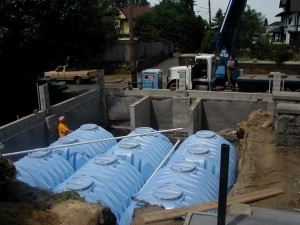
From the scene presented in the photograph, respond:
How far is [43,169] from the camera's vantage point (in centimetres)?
1027

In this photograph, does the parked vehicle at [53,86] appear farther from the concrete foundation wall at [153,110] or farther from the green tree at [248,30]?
the green tree at [248,30]

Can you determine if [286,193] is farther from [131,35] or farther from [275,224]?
[131,35]

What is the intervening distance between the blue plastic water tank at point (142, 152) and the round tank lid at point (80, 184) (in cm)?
249

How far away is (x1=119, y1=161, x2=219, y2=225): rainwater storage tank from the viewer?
7.75 metres

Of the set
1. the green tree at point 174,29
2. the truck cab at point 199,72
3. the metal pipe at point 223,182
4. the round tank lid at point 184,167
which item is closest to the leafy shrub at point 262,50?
the truck cab at point 199,72

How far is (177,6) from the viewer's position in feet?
273

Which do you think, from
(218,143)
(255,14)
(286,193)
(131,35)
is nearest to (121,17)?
(255,14)

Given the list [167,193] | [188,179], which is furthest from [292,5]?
[167,193]

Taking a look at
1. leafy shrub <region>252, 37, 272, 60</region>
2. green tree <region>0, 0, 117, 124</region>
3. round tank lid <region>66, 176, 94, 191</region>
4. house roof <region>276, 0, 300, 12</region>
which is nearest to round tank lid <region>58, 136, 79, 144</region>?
round tank lid <region>66, 176, 94, 191</region>

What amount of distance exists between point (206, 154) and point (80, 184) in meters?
4.22

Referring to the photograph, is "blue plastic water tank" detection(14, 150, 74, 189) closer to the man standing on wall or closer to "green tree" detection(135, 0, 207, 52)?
the man standing on wall

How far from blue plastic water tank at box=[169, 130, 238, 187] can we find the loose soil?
1.24 m

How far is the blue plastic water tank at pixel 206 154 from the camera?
10.5 m

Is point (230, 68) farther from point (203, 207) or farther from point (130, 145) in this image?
point (203, 207)
